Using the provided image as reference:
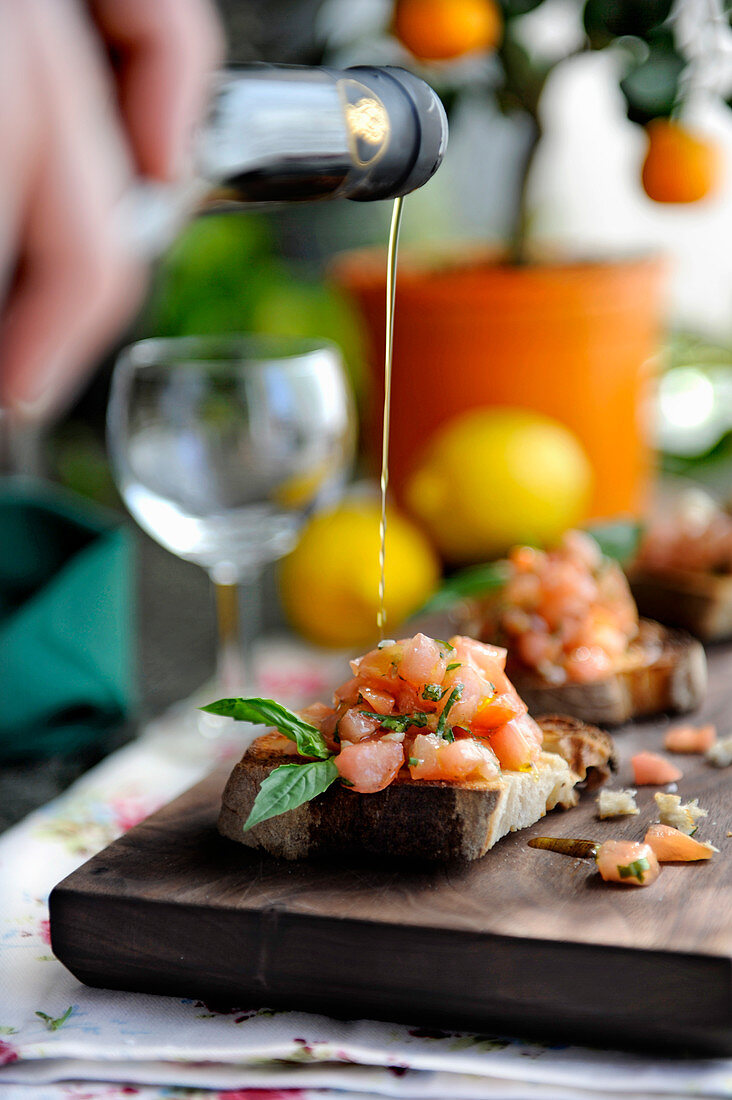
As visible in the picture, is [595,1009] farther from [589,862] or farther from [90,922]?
[90,922]

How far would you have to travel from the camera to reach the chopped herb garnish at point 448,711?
1123 mm

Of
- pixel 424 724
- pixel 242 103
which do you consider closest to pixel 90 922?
pixel 424 724

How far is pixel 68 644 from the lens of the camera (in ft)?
5.17

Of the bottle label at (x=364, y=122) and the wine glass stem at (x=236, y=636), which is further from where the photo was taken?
the wine glass stem at (x=236, y=636)

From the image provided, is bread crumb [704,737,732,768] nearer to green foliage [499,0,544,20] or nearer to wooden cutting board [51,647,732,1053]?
wooden cutting board [51,647,732,1053]

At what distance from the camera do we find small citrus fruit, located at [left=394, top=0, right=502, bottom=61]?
2.03m

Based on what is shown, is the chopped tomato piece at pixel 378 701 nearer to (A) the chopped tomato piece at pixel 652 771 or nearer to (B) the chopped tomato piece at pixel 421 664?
(B) the chopped tomato piece at pixel 421 664

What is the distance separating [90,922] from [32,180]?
0.83 metres

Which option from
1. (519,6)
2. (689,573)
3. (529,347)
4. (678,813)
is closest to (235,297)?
(529,347)

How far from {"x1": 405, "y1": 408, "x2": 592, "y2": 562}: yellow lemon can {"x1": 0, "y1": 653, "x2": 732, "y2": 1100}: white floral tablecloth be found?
47.5 inches

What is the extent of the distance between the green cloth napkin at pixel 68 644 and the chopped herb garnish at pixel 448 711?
63 centimetres

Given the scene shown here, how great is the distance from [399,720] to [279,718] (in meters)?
0.11

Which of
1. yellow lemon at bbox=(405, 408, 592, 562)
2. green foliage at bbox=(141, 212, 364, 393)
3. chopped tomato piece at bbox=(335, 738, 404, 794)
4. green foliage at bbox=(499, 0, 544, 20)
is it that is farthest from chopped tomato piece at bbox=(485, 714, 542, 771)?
green foliage at bbox=(141, 212, 364, 393)

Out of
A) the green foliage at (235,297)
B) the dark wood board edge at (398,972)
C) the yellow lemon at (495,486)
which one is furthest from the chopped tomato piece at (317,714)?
the green foliage at (235,297)
